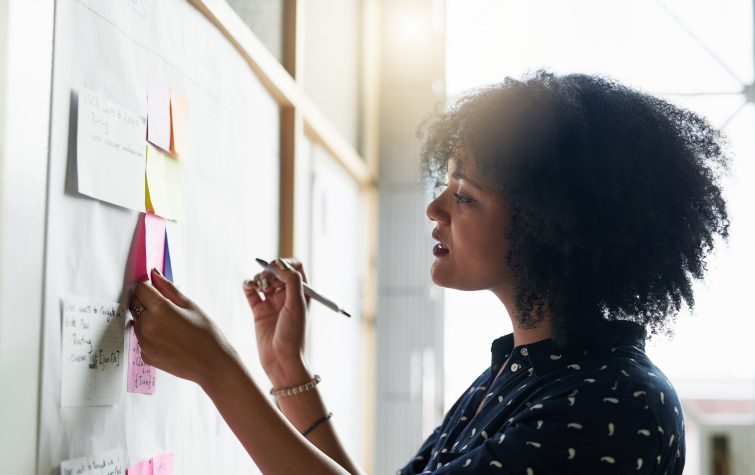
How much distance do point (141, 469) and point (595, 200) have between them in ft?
1.97

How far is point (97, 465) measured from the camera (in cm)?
86

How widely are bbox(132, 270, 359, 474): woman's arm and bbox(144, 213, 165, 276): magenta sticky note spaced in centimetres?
9

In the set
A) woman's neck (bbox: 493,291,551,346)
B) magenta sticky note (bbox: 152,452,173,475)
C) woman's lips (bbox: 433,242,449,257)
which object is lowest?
magenta sticky note (bbox: 152,452,173,475)

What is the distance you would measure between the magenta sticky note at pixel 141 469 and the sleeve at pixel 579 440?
347 millimetres

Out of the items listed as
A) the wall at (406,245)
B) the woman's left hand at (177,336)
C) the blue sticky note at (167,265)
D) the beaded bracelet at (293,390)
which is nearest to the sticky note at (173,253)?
the blue sticky note at (167,265)

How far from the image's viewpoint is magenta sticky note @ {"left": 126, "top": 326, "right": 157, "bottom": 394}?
A: 93cm

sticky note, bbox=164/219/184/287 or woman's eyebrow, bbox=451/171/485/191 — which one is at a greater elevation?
woman's eyebrow, bbox=451/171/485/191

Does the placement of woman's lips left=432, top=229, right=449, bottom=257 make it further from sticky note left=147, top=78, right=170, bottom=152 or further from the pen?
sticky note left=147, top=78, right=170, bottom=152

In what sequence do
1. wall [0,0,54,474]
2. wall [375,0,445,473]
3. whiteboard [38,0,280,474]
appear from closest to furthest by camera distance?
wall [0,0,54,474], whiteboard [38,0,280,474], wall [375,0,445,473]

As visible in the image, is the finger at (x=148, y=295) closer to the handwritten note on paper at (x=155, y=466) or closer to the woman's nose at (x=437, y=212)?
the handwritten note on paper at (x=155, y=466)

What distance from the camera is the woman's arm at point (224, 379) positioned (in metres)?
0.84

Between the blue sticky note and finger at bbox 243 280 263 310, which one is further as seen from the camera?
finger at bbox 243 280 263 310

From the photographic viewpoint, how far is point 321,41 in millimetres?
2066

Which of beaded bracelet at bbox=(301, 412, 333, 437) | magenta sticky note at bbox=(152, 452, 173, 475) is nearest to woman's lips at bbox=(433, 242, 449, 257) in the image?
beaded bracelet at bbox=(301, 412, 333, 437)
